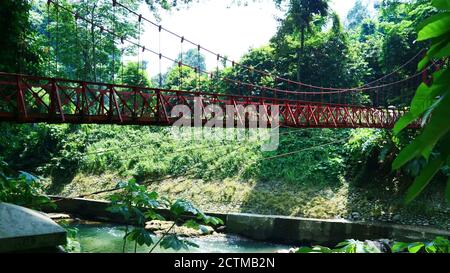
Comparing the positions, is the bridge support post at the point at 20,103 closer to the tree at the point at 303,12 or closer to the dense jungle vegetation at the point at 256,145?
the dense jungle vegetation at the point at 256,145

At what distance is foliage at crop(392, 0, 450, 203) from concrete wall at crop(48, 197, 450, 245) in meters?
8.38

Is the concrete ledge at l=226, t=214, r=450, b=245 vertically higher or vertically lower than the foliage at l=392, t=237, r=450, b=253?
lower

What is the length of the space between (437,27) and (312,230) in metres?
8.98

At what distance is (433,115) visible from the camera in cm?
45

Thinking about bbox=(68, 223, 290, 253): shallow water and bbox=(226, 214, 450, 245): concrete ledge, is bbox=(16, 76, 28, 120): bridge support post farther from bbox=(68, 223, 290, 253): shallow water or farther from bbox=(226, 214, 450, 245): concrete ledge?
bbox=(226, 214, 450, 245): concrete ledge

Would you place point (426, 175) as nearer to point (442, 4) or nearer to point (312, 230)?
point (442, 4)

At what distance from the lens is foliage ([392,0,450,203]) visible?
0.44 m

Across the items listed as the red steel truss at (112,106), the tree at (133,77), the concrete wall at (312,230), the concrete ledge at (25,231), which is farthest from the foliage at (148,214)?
the tree at (133,77)

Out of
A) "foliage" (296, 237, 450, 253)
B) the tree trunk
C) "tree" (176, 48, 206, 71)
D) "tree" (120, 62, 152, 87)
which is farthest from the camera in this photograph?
"tree" (176, 48, 206, 71)

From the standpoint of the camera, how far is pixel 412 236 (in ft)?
26.0

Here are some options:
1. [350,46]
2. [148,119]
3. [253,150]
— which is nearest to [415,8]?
[350,46]

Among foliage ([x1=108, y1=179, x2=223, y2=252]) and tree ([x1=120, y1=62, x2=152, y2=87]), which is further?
tree ([x1=120, y1=62, x2=152, y2=87])

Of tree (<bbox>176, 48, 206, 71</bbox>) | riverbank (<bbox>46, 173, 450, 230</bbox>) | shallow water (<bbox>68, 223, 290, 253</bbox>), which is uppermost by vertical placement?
tree (<bbox>176, 48, 206, 71</bbox>)

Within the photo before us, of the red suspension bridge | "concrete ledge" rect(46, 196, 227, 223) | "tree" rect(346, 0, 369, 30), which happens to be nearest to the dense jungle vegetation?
the red suspension bridge
